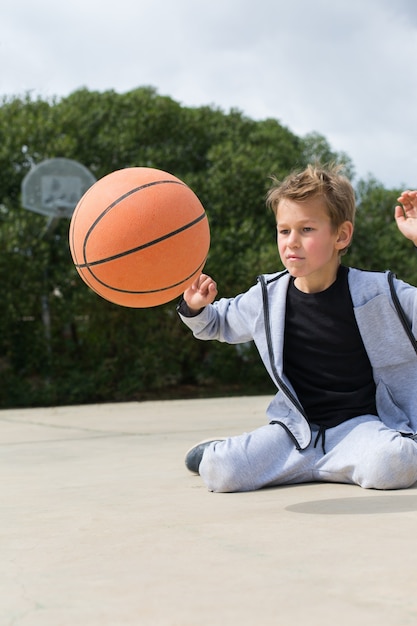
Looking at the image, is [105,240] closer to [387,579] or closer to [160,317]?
[387,579]

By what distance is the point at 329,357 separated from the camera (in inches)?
151

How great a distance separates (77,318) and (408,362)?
20.6ft

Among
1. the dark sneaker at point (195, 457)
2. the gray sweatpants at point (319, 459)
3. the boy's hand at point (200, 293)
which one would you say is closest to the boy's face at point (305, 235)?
the boy's hand at point (200, 293)

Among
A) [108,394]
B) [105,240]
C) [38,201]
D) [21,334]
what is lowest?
[108,394]

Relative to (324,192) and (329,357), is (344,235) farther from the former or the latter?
(329,357)

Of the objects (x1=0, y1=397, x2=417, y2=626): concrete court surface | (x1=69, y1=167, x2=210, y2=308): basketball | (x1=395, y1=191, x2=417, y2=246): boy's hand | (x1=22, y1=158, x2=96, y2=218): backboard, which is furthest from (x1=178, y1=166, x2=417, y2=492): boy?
(x1=22, y1=158, x2=96, y2=218): backboard

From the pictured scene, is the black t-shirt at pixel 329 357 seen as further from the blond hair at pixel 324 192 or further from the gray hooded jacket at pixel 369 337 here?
the blond hair at pixel 324 192

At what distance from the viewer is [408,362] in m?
3.76

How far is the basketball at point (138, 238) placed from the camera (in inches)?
135

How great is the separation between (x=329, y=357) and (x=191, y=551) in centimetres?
154

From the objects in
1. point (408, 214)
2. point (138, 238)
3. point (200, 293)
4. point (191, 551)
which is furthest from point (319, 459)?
point (191, 551)

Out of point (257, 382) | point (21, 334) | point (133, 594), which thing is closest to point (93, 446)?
point (133, 594)

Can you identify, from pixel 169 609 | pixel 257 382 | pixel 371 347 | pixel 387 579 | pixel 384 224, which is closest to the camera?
pixel 169 609

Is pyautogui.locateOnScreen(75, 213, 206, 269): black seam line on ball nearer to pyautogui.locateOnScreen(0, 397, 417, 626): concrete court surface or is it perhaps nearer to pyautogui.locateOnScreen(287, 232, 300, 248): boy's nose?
pyautogui.locateOnScreen(287, 232, 300, 248): boy's nose
